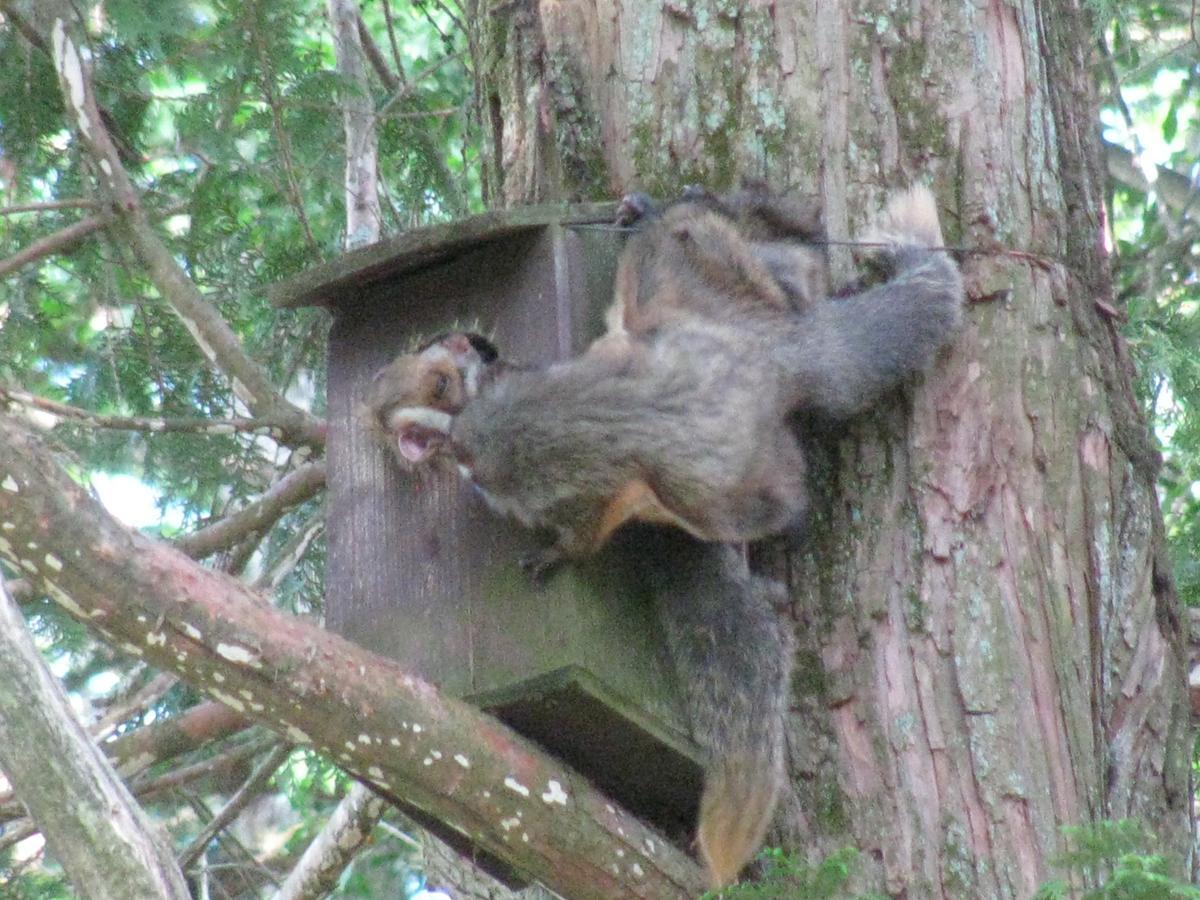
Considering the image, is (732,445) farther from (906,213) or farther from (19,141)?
(19,141)

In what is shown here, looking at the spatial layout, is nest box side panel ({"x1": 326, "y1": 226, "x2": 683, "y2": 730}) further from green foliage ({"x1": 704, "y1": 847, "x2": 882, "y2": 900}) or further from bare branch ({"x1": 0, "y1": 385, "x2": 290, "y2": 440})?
bare branch ({"x1": 0, "y1": 385, "x2": 290, "y2": 440})

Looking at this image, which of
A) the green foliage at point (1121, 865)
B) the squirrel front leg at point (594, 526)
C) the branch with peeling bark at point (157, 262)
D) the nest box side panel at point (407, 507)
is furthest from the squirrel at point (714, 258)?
the green foliage at point (1121, 865)

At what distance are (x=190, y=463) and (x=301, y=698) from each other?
293 cm

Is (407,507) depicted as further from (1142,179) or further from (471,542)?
(1142,179)

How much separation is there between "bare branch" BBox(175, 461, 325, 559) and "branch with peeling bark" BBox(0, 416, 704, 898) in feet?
5.27

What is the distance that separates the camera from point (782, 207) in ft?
14.4

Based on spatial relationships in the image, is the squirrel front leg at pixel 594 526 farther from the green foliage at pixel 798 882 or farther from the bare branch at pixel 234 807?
the bare branch at pixel 234 807

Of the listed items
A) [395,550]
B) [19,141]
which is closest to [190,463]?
[19,141]

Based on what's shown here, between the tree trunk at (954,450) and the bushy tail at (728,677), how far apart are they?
0.43 ft

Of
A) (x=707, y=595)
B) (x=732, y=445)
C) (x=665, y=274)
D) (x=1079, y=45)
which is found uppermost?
(x=1079, y=45)

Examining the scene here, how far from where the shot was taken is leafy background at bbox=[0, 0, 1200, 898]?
5.83 meters

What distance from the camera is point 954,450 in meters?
4.19

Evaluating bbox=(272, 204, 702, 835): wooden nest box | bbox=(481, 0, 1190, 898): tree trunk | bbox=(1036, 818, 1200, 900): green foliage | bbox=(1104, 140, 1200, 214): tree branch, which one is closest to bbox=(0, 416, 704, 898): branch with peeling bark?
bbox=(272, 204, 702, 835): wooden nest box

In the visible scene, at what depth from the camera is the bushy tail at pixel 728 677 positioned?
12.7 ft
